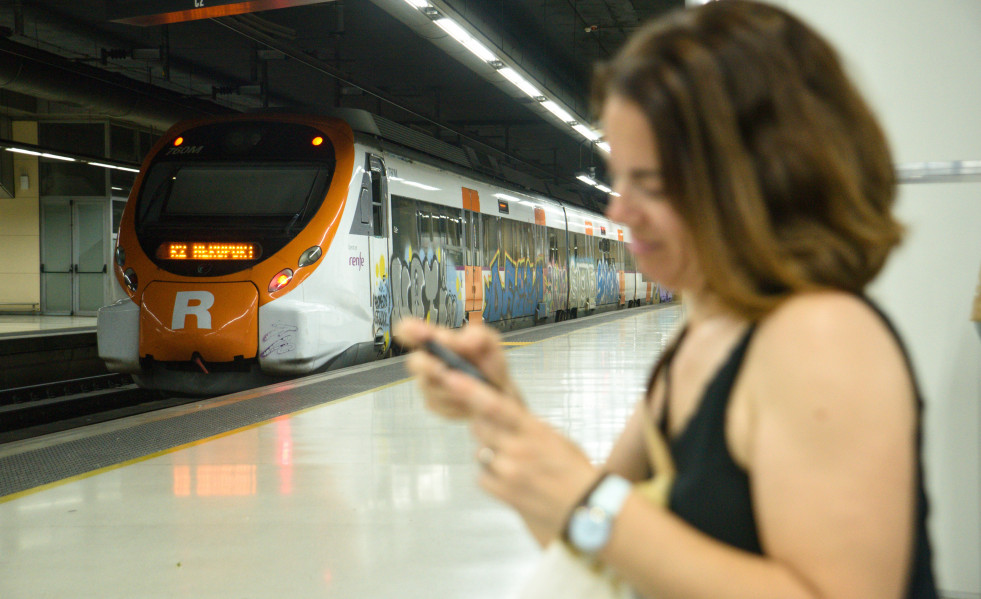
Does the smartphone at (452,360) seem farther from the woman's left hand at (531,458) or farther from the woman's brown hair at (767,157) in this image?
Answer: the woman's brown hair at (767,157)

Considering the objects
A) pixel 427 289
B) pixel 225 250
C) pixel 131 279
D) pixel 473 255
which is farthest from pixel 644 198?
pixel 473 255

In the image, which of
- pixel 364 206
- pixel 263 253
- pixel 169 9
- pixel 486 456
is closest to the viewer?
pixel 486 456

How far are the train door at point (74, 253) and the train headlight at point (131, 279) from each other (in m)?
12.9

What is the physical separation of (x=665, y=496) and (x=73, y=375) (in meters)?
12.4

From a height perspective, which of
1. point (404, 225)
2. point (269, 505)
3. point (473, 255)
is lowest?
point (269, 505)

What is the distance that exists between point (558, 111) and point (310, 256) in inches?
328

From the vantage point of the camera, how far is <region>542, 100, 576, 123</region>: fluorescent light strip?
48.6ft

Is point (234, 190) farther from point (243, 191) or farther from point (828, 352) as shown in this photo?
point (828, 352)

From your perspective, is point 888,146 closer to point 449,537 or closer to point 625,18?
point 449,537

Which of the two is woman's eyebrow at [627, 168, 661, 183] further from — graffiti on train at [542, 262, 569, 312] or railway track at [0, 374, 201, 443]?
graffiti on train at [542, 262, 569, 312]

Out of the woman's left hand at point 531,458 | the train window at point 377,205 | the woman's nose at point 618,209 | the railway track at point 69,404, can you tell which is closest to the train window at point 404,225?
the train window at point 377,205

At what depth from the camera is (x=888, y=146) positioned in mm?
846

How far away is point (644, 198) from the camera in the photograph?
0.87m

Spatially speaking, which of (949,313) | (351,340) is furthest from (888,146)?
(351,340)
